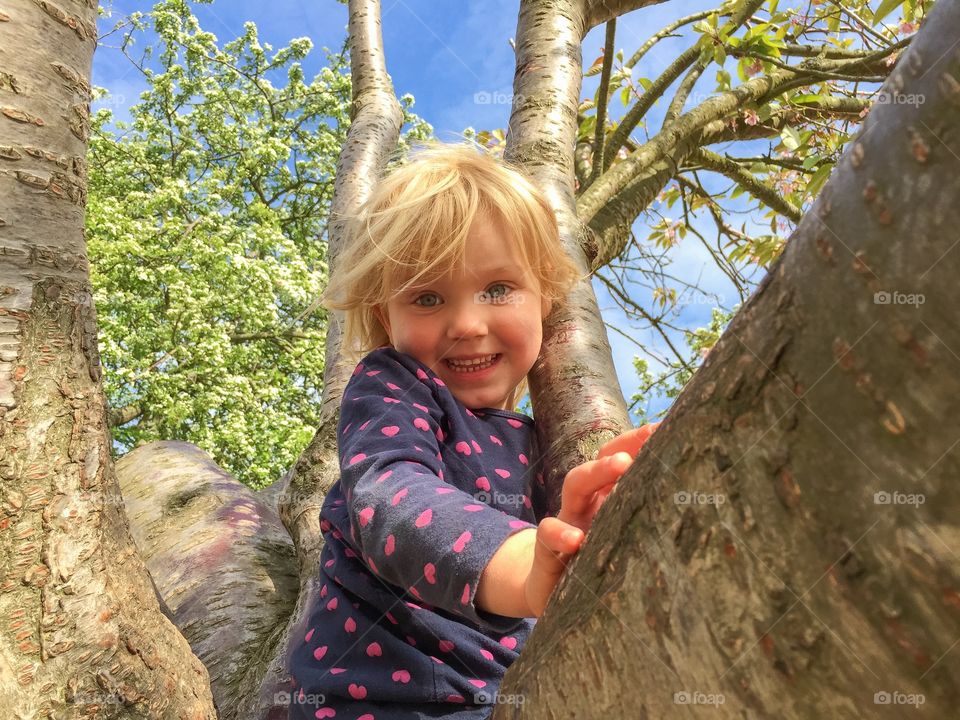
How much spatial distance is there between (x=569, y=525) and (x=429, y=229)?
2.66 feet

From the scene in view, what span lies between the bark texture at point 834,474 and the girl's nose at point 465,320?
34.5 inches

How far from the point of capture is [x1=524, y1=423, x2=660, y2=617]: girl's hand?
2.54ft

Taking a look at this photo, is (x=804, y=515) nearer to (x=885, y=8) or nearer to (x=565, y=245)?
(x=565, y=245)

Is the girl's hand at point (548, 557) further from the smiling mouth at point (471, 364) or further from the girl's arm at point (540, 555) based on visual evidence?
the smiling mouth at point (471, 364)

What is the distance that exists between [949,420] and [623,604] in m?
0.32

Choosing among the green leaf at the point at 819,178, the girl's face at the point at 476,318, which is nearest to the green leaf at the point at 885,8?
the green leaf at the point at 819,178

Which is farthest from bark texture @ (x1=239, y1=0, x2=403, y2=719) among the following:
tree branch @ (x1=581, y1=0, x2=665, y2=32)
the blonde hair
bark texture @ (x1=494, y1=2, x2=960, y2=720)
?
tree branch @ (x1=581, y1=0, x2=665, y2=32)

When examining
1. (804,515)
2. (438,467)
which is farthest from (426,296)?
(804,515)

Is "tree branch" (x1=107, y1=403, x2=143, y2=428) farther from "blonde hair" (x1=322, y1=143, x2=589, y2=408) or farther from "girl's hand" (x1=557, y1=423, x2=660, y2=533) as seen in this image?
"girl's hand" (x1=557, y1=423, x2=660, y2=533)

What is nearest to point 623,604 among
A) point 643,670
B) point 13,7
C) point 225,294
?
point 643,670

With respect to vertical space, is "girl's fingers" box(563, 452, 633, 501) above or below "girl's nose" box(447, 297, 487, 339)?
below

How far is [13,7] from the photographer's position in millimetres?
1562

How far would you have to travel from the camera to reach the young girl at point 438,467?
2.90ft

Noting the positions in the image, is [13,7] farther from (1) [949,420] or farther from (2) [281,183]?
(2) [281,183]
